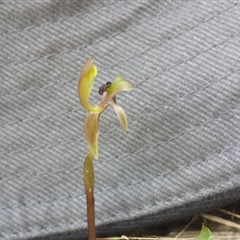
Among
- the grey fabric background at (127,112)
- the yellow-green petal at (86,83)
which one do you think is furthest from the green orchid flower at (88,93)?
the grey fabric background at (127,112)

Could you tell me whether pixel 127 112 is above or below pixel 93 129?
above

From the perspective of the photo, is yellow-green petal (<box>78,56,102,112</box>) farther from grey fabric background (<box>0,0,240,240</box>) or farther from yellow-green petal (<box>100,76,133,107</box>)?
grey fabric background (<box>0,0,240,240</box>)

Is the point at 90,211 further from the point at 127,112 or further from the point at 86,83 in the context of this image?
the point at 127,112

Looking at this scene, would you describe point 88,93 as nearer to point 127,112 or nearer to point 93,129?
point 93,129

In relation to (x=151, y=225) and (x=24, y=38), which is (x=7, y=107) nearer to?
(x=24, y=38)

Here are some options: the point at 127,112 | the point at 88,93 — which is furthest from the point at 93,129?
the point at 127,112

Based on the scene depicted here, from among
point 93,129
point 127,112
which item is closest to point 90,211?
point 93,129

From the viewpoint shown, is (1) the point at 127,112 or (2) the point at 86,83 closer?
(2) the point at 86,83

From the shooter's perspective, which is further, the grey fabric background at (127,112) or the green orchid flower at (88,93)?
the grey fabric background at (127,112)

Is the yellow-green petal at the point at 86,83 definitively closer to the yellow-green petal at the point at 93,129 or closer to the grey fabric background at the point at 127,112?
the yellow-green petal at the point at 93,129

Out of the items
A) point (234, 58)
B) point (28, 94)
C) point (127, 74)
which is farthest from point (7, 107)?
point (234, 58)
